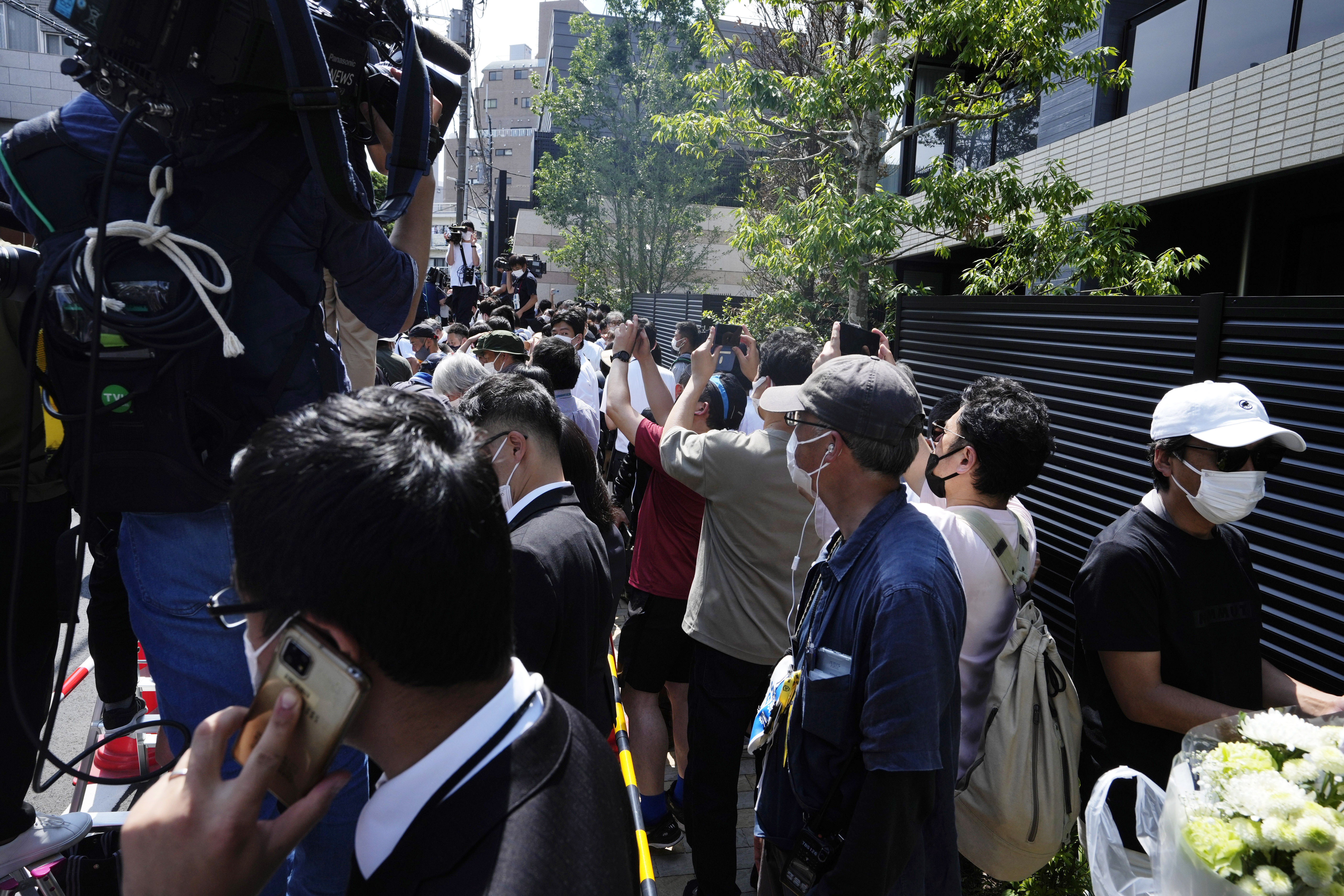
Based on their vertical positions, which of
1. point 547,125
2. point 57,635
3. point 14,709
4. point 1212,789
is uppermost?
point 547,125

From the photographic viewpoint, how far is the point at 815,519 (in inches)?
121

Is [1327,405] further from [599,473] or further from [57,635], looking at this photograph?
[57,635]

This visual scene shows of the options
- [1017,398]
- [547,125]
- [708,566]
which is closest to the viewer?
[1017,398]

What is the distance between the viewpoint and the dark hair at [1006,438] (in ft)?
10.2

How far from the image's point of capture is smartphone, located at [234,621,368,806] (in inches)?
43.1

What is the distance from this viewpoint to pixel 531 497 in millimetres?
2852

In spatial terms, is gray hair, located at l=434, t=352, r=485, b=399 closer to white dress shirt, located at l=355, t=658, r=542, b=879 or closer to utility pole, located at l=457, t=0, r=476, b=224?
white dress shirt, located at l=355, t=658, r=542, b=879

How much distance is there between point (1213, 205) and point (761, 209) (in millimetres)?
6334

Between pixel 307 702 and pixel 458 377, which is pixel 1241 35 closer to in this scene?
pixel 458 377

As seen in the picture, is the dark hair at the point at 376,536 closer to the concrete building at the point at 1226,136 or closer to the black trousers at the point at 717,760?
the black trousers at the point at 717,760

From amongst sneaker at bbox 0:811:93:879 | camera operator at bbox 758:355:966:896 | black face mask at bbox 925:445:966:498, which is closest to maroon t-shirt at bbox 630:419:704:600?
black face mask at bbox 925:445:966:498

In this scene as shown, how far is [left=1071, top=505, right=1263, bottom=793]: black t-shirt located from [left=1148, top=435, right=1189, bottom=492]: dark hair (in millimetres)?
98

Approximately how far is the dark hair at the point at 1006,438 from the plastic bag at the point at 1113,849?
1269 mm

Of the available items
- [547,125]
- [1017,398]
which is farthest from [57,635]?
[547,125]
